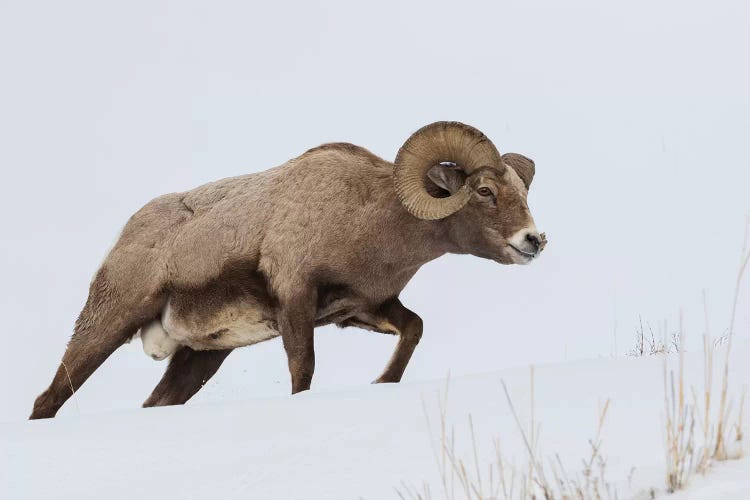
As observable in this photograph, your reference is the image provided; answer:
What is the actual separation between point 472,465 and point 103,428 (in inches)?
105

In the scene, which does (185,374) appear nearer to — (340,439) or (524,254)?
(524,254)

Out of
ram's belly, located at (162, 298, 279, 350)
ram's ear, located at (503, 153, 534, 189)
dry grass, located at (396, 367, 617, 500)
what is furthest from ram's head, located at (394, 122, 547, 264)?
dry grass, located at (396, 367, 617, 500)

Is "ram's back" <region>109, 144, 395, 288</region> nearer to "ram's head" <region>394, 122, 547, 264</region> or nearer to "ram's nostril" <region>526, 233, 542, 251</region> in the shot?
"ram's head" <region>394, 122, 547, 264</region>

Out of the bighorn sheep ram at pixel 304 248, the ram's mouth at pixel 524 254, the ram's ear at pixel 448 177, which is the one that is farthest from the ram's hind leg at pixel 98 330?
the ram's mouth at pixel 524 254

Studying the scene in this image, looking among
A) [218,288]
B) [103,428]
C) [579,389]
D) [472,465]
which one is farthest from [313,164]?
[472,465]

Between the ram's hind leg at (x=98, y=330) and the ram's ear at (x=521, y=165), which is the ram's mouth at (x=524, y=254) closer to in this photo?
the ram's ear at (x=521, y=165)

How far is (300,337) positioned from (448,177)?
5.78 ft

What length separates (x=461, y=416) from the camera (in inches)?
242

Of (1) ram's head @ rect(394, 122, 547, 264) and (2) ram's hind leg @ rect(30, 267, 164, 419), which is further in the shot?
(2) ram's hind leg @ rect(30, 267, 164, 419)

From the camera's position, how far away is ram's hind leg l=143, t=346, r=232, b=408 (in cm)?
1131

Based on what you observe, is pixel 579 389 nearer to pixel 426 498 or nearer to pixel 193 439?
pixel 426 498

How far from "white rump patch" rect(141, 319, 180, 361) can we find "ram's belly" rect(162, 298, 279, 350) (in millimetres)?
90

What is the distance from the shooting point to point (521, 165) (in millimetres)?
10320

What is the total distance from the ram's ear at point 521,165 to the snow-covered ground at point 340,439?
3.32 metres
